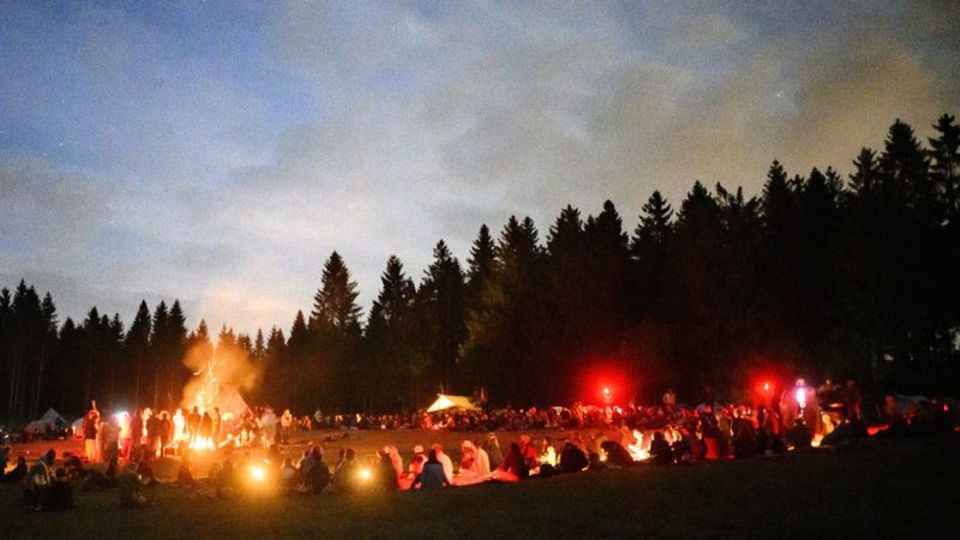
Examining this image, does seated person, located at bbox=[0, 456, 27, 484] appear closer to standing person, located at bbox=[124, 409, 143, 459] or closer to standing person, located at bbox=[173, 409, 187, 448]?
standing person, located at bbox=[124, 409, 143, 459]

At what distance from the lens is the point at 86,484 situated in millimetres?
17406

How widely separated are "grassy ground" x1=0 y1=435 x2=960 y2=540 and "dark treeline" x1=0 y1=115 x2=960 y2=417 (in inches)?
1145

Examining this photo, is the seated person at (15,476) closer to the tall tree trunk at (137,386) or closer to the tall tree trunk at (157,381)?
the tall tree trunk at (157,381)

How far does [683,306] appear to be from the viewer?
5366 centimetres

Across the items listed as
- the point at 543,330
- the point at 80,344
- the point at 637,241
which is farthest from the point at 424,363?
the point at 80,344

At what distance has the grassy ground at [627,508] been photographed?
9.41 meters

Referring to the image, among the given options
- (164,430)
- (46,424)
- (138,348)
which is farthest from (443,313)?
(164,430)

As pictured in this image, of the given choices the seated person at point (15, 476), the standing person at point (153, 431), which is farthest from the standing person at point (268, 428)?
the seated person at point (15, 476)

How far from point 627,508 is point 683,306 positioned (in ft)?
147

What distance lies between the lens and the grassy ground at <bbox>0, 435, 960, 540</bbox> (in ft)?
30.9

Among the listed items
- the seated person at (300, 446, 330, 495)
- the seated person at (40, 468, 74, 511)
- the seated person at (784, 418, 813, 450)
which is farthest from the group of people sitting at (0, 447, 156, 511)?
the seated person at (784, 418, 813, 450)

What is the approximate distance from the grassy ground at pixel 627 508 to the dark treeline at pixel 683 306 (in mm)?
29074

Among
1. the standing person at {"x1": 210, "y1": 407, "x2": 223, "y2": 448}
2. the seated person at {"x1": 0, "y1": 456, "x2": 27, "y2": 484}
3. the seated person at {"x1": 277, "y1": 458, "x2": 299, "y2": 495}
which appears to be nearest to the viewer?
the seated person at {"x1": 277, "y1": 458, "x2": 299, "y2": 495}

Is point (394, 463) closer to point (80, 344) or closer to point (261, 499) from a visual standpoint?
point (261, 499)
